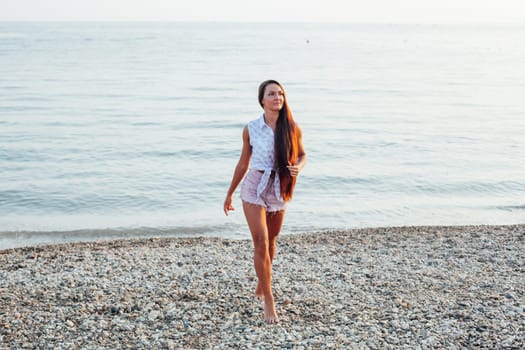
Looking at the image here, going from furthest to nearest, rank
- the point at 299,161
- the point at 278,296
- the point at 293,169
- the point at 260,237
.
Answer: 1. the point at 278,296
2. the point at 299,161
3. the point at 260,237
4. the point at 293,169

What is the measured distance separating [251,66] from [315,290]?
181 feet

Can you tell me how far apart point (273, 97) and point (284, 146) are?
49cm

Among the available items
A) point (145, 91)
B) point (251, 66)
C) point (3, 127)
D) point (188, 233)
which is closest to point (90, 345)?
point (188, 233)

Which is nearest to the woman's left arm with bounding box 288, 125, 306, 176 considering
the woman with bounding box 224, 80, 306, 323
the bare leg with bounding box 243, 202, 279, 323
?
the woman with bounding box 224, 80, 306, 323

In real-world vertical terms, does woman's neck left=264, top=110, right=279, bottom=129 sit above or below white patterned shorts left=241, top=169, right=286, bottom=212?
above

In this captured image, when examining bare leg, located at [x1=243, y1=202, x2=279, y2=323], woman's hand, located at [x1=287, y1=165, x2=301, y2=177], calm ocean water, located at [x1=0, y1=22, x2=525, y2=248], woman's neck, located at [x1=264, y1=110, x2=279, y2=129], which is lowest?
calm ocean water, located at [x1=0, y1=22, x2=525, y2=248]

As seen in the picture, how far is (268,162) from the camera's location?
6.08 m

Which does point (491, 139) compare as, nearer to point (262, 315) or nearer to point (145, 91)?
point (262, 315)

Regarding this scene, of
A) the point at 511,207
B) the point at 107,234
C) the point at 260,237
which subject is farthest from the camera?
the point at 511,207

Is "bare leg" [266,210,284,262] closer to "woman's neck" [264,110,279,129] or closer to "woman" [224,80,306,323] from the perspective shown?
"woman" [224,80,306,323]

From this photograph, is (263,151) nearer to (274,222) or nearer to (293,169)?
(293,169)

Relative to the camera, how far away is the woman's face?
6.02 metres

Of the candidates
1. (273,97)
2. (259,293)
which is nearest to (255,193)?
(273,97)

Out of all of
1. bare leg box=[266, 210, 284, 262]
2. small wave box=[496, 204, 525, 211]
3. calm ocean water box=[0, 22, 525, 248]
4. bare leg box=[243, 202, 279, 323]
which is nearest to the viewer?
bare leg box=[243, 202, 279, 323]
